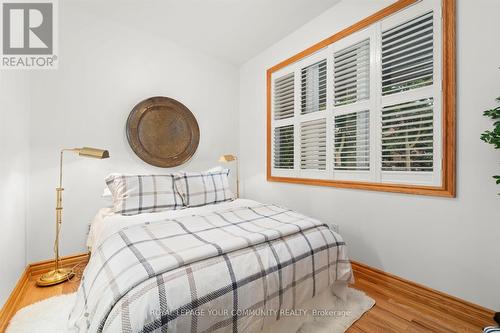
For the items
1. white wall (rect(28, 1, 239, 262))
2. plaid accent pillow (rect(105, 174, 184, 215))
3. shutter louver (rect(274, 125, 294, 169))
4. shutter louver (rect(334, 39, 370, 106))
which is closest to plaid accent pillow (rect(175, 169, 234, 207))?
plaid accent pillow (rect(105, 174, 184, 215))

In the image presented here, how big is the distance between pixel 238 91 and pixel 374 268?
3030mm

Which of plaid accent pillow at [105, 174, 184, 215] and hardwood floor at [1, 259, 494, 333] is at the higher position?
plaid accent pillow at [105, 174, 184, 215]

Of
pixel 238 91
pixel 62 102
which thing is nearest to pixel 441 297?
pixel 238 91

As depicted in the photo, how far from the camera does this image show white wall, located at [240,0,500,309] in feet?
4.82

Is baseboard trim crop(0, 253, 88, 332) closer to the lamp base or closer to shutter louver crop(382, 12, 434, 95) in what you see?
the lamp base

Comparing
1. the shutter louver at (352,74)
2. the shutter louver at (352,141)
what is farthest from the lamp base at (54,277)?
the shutter louver at (352,74)

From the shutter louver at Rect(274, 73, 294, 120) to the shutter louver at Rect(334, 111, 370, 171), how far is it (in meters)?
0.75

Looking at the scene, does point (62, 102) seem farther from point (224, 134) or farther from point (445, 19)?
point (445, 19)

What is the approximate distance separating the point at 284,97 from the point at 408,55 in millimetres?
1423

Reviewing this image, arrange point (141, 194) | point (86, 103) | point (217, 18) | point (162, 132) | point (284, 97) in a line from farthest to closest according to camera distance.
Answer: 1. point (284, 97)
2. point (162, 132)
3. point (217, 18)
4. point (86, 103)
5. point (141, 194)

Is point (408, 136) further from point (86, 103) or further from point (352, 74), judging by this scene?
point (86, 103)

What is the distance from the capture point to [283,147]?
301cm

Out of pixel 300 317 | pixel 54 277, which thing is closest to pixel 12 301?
pixel 54 277

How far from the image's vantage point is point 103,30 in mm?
2477
